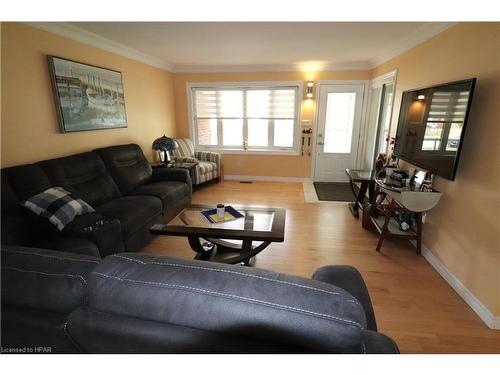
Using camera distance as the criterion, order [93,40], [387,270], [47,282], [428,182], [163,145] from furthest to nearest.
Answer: [163,145]
[93,40]
[428,182]
[387,270]
[47,282]

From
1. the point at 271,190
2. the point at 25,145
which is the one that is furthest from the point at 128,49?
the point at 271,190

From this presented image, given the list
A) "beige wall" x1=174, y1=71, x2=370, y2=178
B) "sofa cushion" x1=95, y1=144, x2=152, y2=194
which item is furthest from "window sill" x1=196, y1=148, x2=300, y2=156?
"sofa cushion" x1=95, y1=144, x2=152, y2=194

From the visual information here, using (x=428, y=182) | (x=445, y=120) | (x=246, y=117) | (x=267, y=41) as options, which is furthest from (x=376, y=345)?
(x=246, y=117)

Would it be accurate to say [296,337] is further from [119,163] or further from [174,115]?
[174,115]

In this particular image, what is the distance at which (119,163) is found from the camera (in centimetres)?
319

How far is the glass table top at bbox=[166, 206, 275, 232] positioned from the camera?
6.88ft

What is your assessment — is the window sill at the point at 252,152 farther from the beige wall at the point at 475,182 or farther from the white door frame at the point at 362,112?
the beige wall at the point at 475,182

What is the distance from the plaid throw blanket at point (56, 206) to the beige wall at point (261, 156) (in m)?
3.57

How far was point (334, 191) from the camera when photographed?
4676 mm

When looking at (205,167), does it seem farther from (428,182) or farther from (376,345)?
(376,345)

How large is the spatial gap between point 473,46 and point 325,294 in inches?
93.6

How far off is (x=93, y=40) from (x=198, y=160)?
2.40m

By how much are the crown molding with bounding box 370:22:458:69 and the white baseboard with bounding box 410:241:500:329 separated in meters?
2.06

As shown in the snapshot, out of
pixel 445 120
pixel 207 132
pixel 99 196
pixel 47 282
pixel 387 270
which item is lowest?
pixel 387 270
